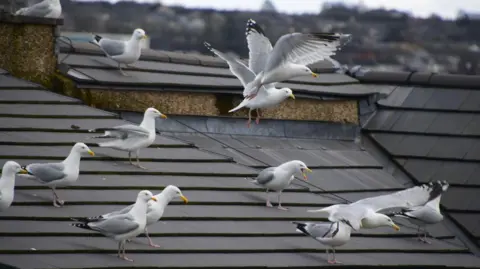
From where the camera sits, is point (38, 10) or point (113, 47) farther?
point (113, 47)

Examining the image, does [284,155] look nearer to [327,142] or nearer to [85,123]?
[327,142]

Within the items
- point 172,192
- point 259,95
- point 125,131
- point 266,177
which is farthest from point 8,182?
point 259,95

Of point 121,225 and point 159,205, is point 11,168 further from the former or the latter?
point 159,205

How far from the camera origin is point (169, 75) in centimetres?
1389

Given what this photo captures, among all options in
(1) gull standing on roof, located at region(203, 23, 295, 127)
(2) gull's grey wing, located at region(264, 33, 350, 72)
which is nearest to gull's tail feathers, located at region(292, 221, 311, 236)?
(1) gull standing on roof, located at region(203, 23, 295, 127)

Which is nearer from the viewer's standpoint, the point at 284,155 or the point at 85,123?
the point at 85,123

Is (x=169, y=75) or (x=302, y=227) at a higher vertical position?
(x=169, y=75)

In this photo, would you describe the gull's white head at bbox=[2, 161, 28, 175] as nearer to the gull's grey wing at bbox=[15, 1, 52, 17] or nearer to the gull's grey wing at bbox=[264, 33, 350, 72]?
the gull's grey wing at bbox=[15, 1, 52, 17]

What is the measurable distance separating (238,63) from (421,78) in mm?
2705

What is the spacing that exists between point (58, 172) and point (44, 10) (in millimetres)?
3629

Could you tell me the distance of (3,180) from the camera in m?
9.60

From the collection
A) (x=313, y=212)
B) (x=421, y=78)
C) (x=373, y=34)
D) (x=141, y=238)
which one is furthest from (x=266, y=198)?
(x=373, y=34)

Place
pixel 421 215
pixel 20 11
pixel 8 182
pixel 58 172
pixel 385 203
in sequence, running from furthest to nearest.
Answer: pixel 20 11, pixel 421 215, pixel 385 203, pixel 58 172, pixel 8 182

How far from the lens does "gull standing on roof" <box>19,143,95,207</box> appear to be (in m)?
10.1
